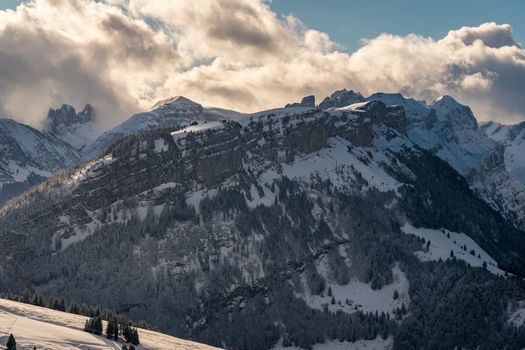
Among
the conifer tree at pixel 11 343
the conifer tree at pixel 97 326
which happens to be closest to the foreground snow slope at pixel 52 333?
the conifer tree at pixel 11 343

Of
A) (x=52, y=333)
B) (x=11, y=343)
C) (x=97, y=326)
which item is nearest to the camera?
(x=11, y=343)

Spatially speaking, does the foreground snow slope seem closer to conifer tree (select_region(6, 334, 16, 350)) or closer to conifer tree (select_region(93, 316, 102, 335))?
conifer tree (select_region(6, 334, 16, 350))

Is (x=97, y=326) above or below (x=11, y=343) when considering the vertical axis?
above

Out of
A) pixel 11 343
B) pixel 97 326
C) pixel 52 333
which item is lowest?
pixel 11 343

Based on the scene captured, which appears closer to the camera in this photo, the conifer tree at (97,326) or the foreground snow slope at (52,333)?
the foreground snow slope at (52,333)

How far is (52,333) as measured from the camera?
6206 inches

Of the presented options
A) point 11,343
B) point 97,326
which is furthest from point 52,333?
point 11,343

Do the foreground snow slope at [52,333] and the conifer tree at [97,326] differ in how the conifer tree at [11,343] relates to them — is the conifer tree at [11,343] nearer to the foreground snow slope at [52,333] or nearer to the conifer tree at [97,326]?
the foreground snow slope at [52,333]

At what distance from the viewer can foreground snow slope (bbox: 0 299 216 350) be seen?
14825 cm

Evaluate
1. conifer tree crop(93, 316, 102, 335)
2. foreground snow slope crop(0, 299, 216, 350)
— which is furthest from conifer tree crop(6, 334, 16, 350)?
conifer tree crop(93, 316, 102, 335)

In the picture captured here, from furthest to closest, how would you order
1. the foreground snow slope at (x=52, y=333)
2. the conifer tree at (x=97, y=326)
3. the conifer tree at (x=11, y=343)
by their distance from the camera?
the conifer tree at (x=97, y=326) < the foreground snow slope at (x=52, y=333) < the conifer tree at (x=11, y=343)

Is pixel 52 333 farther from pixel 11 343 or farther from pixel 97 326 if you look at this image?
pixel 11 343

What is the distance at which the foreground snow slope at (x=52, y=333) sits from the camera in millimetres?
148250

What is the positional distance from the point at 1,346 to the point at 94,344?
2236 cm
